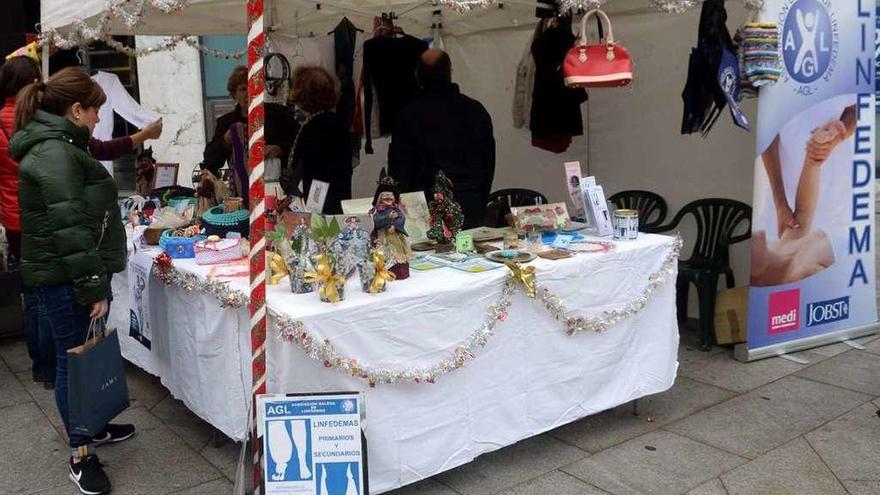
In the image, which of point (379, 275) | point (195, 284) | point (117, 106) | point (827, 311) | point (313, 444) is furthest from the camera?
point (117, 106)

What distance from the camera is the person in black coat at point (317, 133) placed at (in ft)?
14.7

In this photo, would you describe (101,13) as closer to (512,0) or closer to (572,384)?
(512,0)

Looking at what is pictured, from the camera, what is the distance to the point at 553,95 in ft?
17.4

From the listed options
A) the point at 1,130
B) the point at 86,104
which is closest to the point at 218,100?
the point at 1,130

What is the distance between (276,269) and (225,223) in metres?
0.80

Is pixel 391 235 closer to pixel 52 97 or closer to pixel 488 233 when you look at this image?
pixel 488 233

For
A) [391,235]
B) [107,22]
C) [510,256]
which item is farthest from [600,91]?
[107,22]

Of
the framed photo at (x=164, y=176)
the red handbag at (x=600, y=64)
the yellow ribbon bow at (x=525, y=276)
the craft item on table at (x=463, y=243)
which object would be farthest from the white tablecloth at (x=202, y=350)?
the red handbag at (x=600, y=64)

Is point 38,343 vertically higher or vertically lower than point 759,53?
lower

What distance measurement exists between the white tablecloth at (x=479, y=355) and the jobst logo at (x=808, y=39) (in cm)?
154

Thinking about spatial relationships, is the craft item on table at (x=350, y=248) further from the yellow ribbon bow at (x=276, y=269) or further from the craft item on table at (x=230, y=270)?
the craft item on table at (x=230, y=270)

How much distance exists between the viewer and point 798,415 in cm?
374

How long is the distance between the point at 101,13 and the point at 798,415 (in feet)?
13.0

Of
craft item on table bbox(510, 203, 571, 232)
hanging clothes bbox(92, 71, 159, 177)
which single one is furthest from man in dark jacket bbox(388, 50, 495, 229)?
hanging clothes bbox(92, 71, 159, 177)
